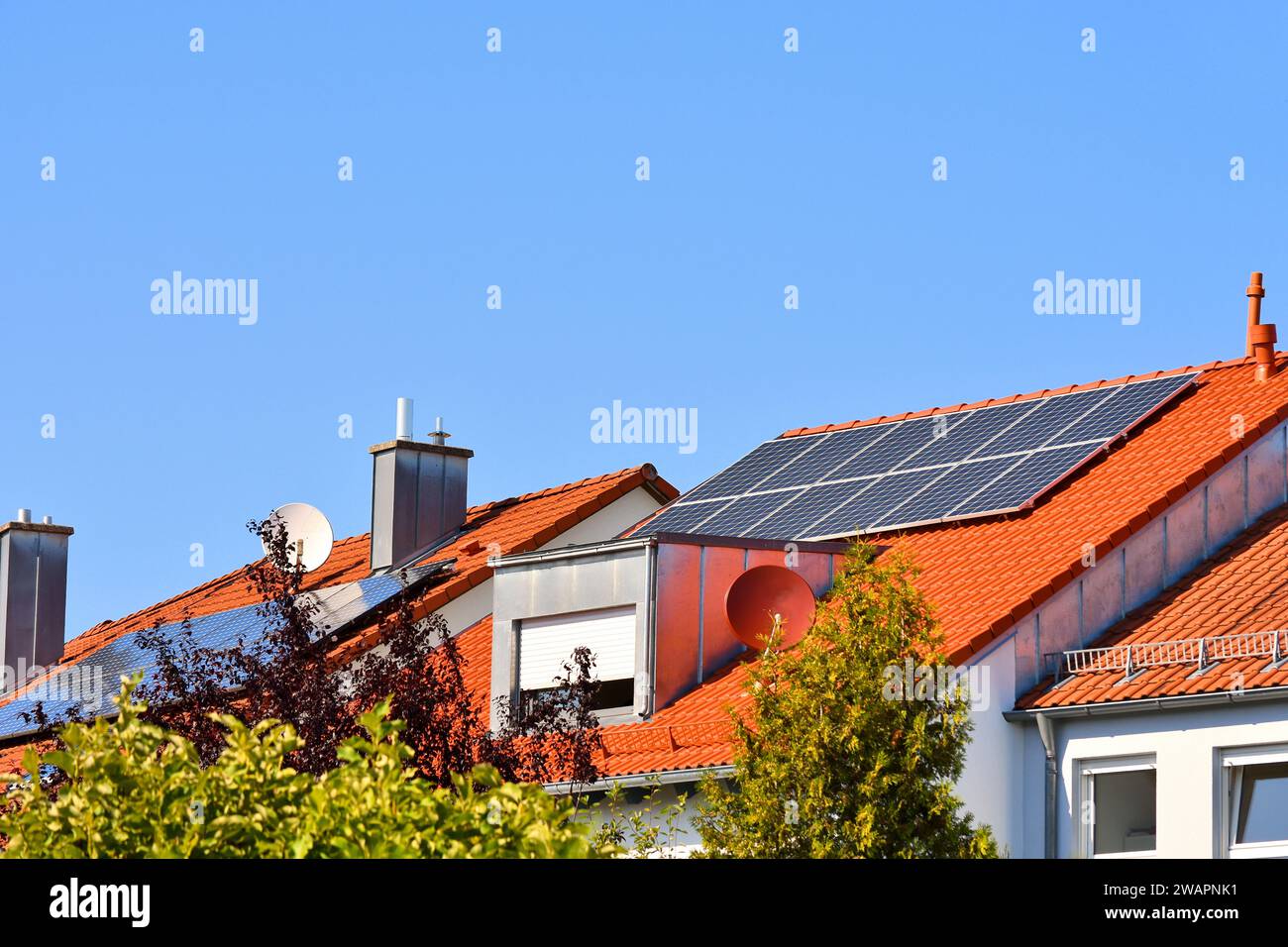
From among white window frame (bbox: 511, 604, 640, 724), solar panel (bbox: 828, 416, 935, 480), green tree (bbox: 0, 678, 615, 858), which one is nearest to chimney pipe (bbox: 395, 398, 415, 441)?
solar panel (bbox: 828, 416, 935, 480)

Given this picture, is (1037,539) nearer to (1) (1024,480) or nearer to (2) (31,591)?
(1) (1024,480)

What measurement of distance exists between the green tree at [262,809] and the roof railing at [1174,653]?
11.6 metres

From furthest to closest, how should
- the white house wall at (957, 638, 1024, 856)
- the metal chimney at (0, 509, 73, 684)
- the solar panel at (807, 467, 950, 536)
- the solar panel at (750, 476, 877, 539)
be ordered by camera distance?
the metal chimney at (0, 509, 73, 684) → the solar panel at (750, 476, 877, 539) → the solar panel at (807, 467, 950, 536) → the white house wall at (957, 638, 1024, 856)

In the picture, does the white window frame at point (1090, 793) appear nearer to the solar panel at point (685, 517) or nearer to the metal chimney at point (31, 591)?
the solar panel at point (685, 517)

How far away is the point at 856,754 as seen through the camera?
16.4 meters

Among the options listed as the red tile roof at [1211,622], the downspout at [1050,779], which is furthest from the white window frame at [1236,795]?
the downspout at [1050,779]

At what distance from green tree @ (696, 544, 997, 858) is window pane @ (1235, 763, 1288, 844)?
2765 mm

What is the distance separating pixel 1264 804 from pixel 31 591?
24.4m

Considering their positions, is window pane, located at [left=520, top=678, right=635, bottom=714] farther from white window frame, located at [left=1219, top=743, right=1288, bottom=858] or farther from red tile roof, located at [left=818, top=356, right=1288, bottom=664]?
white window frame, located at [left=1219, top=743, right=1288, bottom=858]

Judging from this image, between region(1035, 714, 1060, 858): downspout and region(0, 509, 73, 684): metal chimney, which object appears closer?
region(1035, 714, 1060, 858): downspout

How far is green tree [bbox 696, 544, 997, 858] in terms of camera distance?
53.6ft
